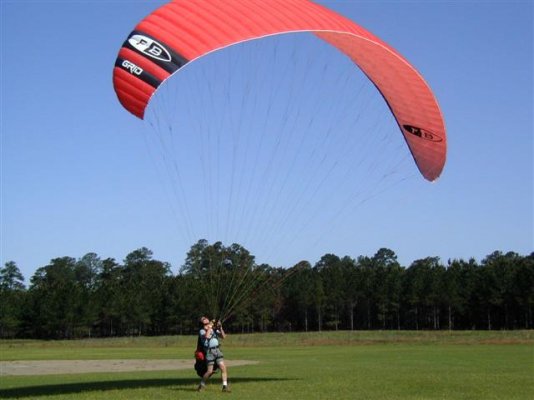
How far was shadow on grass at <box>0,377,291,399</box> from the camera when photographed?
16812 mm

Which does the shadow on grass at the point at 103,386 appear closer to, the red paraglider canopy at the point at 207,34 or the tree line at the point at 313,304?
the red paraglider canopy at the point at 207,34

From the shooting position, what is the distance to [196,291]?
87.5 meters

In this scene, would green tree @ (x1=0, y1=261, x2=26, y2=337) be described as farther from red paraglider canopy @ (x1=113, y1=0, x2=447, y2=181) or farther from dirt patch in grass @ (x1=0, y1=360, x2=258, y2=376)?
red paraglider canopy @ (x1=113, y1=0, x2=447, y2=181)


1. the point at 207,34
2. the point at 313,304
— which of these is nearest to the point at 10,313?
the point at 313,304

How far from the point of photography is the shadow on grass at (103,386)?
16812 millimetres

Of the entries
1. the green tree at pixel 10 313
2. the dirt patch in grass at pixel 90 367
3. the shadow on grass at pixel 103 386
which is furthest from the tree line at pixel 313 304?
the shadow on grass at pixel 103 386

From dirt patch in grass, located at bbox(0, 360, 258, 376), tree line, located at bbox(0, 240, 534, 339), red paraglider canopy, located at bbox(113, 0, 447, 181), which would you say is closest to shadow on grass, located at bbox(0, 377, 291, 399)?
dirt patch in grass, located at bbox(0, 360, 258, 376)

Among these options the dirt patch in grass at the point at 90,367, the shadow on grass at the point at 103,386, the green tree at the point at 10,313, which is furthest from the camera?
the green tree at the point at 10,313

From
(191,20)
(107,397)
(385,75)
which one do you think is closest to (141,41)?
(191,20)

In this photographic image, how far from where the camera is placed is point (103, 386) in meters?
18.2

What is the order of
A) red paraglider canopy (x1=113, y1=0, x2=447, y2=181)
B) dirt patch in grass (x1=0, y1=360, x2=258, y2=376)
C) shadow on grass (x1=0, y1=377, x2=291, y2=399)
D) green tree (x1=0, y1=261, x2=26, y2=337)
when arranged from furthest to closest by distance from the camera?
green tree (x1=0, y1=261, x2=26, y2=337) → dirt patch in grass (x1=0, y1=360, x2=258, y2=376) → shadow on grass (x1=0, y1=377, x2=291, y2=399) → red paraglider canopy (x1=113, y1=0, x2=447, y2=181)

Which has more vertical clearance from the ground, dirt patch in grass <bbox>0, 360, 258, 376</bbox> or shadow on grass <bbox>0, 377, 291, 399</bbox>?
shadow on grass <bbox>0, 377, 291, 399</bbox>

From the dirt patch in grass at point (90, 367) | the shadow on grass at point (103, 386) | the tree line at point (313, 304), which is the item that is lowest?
the dirt patch in grass at point (90, 367)

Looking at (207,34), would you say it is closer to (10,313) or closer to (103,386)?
(103,386)
